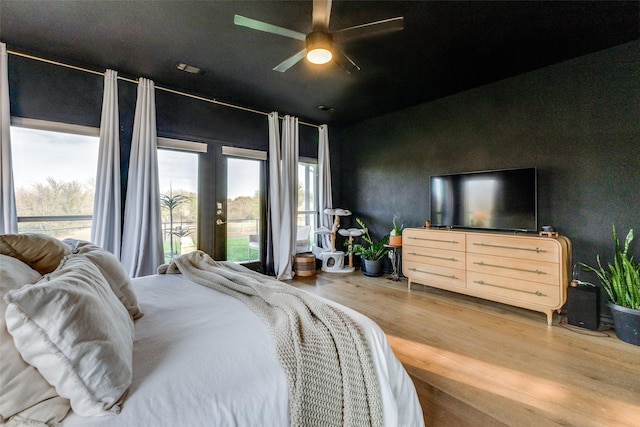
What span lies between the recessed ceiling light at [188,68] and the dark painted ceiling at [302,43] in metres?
0.07

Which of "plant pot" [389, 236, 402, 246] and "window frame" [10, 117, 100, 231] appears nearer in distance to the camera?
"window frame" [10, 117, 100, 231]

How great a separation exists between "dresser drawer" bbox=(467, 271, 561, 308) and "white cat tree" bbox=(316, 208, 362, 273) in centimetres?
202

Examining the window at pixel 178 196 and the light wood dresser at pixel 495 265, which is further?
the window at pixel 178 196

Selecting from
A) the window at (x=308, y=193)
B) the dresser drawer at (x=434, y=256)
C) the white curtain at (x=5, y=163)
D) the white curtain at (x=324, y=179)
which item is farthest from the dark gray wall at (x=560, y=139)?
the white curtain at (x=5, y=163)

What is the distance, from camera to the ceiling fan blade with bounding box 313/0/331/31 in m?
1.82

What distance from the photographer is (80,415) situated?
2.44 ft

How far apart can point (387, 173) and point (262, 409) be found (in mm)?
4225

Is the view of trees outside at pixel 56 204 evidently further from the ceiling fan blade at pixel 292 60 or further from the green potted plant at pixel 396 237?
the green potted plant at pixel 396 237

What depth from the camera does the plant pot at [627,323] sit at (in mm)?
2238

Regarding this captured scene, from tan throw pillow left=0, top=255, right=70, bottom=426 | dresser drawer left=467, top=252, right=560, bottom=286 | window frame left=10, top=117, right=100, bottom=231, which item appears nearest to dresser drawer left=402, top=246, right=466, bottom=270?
dresser drawer left=467, top=252, right=560, bottom=286

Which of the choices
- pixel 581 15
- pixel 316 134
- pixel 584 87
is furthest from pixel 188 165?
pixel 584 87

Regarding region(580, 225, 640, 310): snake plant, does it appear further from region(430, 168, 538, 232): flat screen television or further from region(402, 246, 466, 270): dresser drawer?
region(402, 246, 466, 270): dresser drawer

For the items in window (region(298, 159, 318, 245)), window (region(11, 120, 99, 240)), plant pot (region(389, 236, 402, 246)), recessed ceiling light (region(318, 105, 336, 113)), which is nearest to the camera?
window (region(11, 120, 99, 240))

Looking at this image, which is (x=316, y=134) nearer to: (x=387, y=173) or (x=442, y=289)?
(x=387, y=173)
